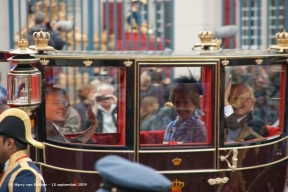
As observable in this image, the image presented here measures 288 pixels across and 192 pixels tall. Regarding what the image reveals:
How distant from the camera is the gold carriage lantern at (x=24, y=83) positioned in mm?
5656

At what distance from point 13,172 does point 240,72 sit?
8.49ft

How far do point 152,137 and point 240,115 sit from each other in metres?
0.77

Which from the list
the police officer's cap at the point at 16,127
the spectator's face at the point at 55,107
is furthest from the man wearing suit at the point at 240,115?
the police officer's cap at the point at 16,127

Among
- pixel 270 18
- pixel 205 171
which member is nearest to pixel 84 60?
pixel 205 171

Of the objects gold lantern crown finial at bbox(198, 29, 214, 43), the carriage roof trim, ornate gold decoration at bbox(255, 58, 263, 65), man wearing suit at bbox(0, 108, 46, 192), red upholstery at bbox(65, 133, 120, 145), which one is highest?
gold lantern crown finial at bbox(198, 29, 214, 43)

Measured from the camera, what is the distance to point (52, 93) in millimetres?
6277

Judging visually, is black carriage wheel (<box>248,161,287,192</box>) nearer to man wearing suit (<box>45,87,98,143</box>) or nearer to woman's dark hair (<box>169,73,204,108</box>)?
woman's dark hair (<box>169,73,204,108</box>)

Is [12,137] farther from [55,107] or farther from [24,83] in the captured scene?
[55,107]

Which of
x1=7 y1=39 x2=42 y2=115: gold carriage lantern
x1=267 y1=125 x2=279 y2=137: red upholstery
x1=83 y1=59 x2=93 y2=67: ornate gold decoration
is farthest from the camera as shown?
x1=267 y1=125 x2=279 y2=137: red upholstery

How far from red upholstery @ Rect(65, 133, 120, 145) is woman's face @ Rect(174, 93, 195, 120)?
1.79ft

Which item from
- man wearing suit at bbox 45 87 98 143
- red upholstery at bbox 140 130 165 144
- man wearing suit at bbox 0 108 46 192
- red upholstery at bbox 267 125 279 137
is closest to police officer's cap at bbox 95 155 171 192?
man wearing suit at bbox 0 108 46 192

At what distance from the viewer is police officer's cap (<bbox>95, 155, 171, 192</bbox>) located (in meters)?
2.91

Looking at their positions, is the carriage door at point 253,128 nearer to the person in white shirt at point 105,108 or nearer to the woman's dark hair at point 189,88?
the woman's dark hair at point 189,88

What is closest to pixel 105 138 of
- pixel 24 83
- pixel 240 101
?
pixel 24 83
